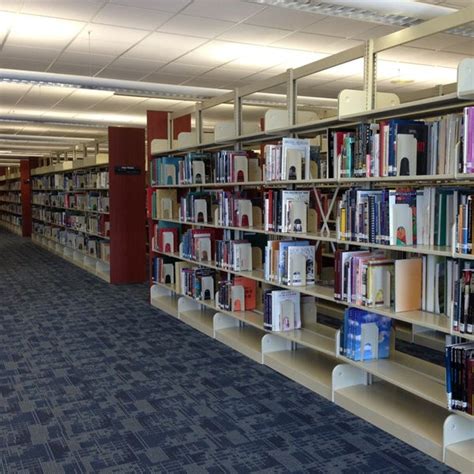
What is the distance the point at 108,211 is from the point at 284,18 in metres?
4.90

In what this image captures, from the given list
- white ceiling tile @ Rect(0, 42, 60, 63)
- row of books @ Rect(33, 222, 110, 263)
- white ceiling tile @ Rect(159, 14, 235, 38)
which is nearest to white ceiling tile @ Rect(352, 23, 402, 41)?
white ceiling tile @ Rect(159, 14, 235, 38)

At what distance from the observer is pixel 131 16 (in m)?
5.00

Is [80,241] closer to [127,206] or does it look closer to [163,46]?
[127,206]

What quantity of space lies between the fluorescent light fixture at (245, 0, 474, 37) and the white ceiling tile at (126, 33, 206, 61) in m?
1.68

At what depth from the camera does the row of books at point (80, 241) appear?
9.34 meters

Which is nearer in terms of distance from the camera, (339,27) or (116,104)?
(339,27)

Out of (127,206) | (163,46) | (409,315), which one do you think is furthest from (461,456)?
(127,206)

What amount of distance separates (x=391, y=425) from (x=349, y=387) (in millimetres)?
542

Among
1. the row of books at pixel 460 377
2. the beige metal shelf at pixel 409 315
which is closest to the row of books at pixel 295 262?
the beige metal shelf at pixel 409 315

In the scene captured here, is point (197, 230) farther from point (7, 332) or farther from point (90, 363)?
point (7, 332)

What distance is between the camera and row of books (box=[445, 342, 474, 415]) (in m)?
2.80

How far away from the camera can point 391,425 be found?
328 centimetres

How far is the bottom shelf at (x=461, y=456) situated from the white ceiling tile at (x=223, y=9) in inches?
146

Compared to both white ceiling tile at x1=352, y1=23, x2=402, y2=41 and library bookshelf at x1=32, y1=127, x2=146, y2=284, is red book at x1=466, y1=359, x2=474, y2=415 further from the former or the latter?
library bookshelf at x1=32, y1=127, x2=146, y2=284
